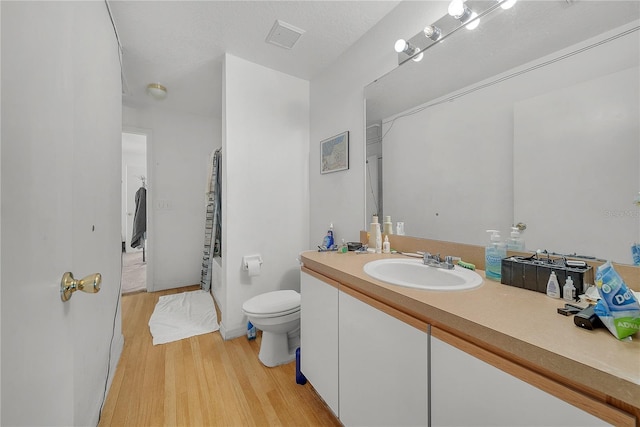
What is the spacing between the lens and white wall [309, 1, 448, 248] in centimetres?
155

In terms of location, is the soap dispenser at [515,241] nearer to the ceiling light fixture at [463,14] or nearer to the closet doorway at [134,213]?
the ceiling light fixture at [463,14]

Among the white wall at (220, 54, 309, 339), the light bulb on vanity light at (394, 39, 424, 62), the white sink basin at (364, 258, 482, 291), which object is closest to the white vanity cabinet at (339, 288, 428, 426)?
the white sink basin at (364, 258, 482, 291)

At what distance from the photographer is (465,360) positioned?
661mm

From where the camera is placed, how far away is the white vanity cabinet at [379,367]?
0.79 metres

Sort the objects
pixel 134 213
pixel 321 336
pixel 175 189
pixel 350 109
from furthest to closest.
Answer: pixel 134 213 → pixel 175 189 → pixel 350 109 → pixel 321 336

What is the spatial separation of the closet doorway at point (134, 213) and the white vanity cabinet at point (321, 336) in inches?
114

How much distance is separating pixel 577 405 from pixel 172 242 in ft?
12.2

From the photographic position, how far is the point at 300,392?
1.47 m

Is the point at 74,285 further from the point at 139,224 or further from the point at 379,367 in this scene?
the point at 139,224

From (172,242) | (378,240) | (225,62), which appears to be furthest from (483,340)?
(172,242)

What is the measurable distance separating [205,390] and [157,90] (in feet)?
9.05

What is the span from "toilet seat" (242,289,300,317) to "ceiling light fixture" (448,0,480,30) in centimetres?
190

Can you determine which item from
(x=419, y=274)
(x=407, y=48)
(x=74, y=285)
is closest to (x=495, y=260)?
(x=419, y=274)

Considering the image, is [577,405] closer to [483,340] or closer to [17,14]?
[483,340]
